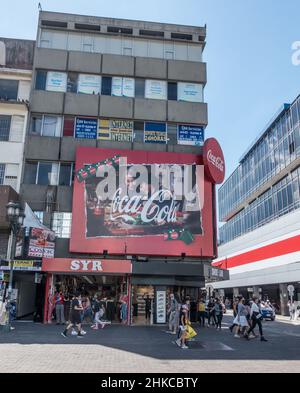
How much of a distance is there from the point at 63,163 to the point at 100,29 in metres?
11.9

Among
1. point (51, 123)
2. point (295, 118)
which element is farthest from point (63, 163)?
point (295, 118)

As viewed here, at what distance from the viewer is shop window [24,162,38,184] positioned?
28.4m

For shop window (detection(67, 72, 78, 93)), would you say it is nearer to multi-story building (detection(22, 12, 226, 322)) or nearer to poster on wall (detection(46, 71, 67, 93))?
multi-story building (detection(22, 12, 226, 322))

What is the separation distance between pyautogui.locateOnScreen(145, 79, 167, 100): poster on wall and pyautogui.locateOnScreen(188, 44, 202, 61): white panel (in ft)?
11.4

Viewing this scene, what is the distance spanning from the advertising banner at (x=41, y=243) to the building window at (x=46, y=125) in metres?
8.27

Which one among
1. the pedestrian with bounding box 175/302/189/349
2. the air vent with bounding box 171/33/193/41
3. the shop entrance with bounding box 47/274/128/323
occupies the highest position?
the air vent with bounding box 171/33/193/41

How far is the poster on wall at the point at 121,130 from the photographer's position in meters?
29.6

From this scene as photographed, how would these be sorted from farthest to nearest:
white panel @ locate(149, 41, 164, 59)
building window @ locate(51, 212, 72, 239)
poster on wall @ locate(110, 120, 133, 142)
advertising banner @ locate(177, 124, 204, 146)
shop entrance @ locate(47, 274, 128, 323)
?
white panel @ locate(149, 41, 164, 59)
advertising banner @ locate(177, 124, 204, 146)
poster on wall @ locate(110, 120, 133, 142)
building window @ locate(51, 212, 72, 239)
shop entrance @ locate(47, 274, 128, 323)

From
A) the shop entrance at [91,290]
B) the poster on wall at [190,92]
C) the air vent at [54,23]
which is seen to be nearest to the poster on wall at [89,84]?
the air vent at [54,23]

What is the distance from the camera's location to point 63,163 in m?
29.0

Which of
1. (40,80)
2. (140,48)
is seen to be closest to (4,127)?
(40,80)

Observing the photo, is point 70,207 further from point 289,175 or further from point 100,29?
point 289,175

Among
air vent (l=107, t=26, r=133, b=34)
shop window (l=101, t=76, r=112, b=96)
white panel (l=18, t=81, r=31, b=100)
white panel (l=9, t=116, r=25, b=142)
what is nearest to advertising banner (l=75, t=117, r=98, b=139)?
shop window (l=101, t=76, r=112, b=96)

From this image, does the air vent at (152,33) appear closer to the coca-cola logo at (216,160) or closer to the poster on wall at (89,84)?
the poster on wall at (89,84)
